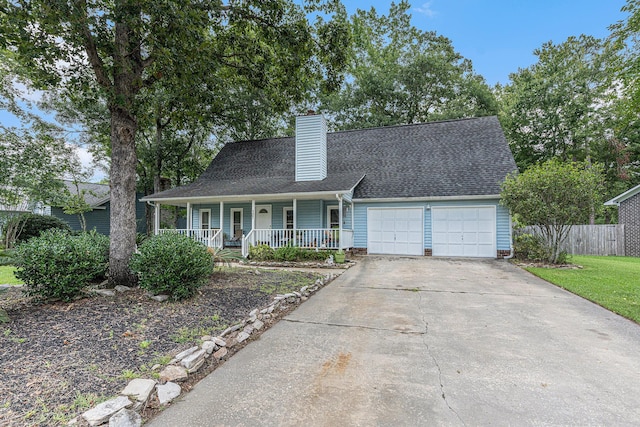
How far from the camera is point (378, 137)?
1568cm

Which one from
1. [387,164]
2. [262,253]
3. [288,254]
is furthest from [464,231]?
[262,253]

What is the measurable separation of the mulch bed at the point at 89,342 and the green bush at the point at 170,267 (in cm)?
24

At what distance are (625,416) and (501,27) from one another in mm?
16643

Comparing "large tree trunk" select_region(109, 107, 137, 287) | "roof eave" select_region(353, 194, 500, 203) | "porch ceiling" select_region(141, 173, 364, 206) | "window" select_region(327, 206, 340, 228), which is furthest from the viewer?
"window" select_region(327, 206, 340, 228)

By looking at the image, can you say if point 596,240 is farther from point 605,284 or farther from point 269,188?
point 269,188

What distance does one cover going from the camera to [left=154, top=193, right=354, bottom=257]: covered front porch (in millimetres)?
11344

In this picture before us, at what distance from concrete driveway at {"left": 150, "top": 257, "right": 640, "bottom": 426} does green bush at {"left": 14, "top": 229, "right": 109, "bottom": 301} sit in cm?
299

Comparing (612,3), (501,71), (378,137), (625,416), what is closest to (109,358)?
(625,416)

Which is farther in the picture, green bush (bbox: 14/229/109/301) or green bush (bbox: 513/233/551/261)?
green bush (bbox: 513/233/551/261)

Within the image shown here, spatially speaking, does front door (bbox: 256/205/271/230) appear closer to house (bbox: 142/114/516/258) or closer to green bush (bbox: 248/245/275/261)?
house (bbox: 142/114/516/258)

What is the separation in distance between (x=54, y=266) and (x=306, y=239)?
27.0 feet

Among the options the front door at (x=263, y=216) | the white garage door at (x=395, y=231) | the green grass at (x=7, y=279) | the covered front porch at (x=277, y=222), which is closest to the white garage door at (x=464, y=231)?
the white garage door at (x=395, y=231)

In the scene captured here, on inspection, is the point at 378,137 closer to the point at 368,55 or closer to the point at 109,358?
the point at 368,55

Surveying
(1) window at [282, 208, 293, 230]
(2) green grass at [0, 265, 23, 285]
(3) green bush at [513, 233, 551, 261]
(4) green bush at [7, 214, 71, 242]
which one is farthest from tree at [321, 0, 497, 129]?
(2) green grass at [0, 265, 23, 285]
